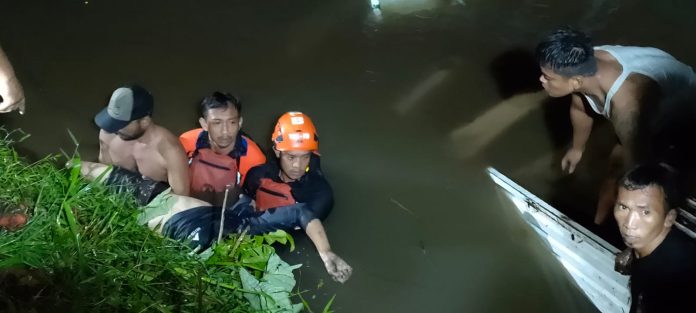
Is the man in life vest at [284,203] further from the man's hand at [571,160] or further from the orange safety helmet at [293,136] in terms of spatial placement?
the man's hand at [571,160]

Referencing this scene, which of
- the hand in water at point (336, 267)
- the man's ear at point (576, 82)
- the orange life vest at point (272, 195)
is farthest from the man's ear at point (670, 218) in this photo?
the orange life vest at point (272, 195)

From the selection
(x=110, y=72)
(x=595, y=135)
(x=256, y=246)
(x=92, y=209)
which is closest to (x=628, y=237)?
(x=595, y=135)

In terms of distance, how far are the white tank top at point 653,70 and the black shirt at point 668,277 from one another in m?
0.84

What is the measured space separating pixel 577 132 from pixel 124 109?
284cm

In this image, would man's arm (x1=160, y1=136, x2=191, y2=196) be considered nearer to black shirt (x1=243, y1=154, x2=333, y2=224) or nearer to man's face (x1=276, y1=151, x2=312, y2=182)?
black shirt (x1=243, y1=154, x2=333, y2=224)

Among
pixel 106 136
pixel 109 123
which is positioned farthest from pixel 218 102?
pixel 106 136

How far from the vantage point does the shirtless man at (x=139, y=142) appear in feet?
11.2

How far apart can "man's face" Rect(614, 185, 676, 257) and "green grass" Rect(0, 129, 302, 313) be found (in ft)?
5.65

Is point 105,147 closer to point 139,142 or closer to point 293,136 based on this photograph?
point 139,142

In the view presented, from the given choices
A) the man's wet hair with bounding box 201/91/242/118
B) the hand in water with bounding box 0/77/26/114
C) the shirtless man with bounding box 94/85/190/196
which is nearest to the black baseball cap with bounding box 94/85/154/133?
the shirtless man with bounding box 94/85/190/196

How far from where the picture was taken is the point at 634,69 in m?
3.24

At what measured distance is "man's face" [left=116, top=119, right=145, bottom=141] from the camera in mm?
3473

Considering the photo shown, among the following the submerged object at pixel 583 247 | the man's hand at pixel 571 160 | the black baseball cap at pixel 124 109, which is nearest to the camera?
the submerged object at pixel 583 247

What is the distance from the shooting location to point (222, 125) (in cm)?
362
